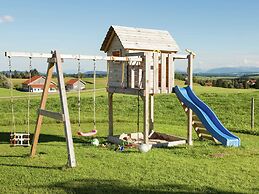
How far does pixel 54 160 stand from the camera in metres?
9.52

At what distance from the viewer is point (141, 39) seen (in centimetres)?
1294

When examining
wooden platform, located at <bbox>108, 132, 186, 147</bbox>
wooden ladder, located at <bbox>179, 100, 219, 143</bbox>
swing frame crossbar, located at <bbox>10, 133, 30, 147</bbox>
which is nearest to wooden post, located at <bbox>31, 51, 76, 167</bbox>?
swing frame crossbar, located at <bbox>10, 133, 30, 147</bbox>

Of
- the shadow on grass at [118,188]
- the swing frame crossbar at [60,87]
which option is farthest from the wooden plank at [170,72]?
the shadow on grass at [118,188]

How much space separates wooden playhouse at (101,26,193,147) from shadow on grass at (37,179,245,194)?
163 inches

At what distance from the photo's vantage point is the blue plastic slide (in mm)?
11469

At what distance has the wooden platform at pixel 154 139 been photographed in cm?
1200

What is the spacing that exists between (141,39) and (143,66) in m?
1.89

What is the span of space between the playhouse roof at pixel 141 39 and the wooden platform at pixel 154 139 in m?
3.34

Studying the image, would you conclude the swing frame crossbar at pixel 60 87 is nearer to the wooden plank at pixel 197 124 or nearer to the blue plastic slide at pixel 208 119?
the blue plastic slide at pixel 208 119

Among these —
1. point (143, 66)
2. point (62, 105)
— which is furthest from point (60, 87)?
point (143, 66)

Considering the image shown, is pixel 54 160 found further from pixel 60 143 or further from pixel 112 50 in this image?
pixel 112 50

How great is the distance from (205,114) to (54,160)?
554cm

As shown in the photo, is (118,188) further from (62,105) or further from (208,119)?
(208,119)

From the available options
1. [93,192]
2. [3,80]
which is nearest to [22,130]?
[93,192]
